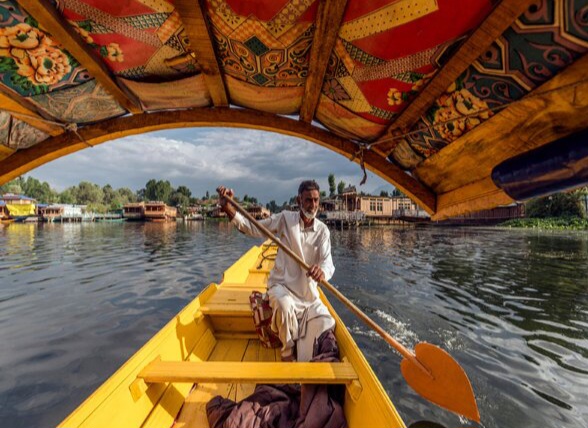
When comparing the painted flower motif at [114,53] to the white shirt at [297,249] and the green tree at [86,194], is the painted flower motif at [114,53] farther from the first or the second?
the green tree at [86,194]

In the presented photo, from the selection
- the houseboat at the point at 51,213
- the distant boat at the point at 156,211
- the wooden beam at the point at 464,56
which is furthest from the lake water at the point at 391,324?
the houseboat at the point at 51,213

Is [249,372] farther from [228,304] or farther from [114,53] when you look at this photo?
[114,53]

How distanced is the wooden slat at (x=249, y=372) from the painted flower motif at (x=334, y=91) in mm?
2298

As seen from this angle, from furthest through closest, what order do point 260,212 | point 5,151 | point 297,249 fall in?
point 260,212 < point 297,249 < point 5,151

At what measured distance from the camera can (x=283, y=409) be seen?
2221 mm

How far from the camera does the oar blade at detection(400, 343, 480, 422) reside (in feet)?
7.12

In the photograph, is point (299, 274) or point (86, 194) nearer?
point (299, 274)

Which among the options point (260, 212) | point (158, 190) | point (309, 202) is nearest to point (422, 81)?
point (309, 202)

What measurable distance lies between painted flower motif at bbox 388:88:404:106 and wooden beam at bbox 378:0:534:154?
0.09 m

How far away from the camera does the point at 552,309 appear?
A: 7.88 metres

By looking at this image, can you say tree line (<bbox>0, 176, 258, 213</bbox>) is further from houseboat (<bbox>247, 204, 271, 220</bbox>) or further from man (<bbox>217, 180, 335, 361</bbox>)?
man (<bbox>217, 180, 335, 361</bbox>)

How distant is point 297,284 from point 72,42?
285 cm

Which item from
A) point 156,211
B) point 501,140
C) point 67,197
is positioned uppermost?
point 67,197

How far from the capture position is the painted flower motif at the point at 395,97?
219 centimetres
